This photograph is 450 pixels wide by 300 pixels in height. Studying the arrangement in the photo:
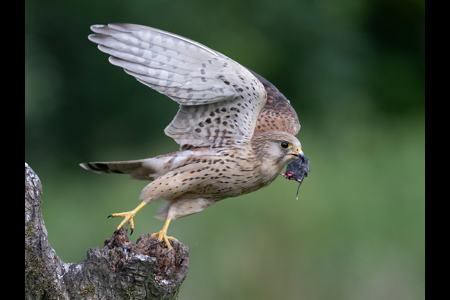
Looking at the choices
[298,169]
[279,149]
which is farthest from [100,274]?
[298,169]

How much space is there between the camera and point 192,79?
11.5 ft

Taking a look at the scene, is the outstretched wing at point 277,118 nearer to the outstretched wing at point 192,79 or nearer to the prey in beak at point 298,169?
the prey in beak at point 298,169

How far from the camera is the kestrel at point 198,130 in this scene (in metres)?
3.41

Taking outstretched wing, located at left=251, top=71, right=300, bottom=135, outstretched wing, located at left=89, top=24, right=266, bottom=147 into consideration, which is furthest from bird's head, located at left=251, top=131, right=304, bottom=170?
outstretched wing, located at left=251, top=71, right=300, bottom=135

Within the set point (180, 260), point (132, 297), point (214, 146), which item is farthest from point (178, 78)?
point (132, 297)

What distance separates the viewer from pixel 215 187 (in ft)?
12.1

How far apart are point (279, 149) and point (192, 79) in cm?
70

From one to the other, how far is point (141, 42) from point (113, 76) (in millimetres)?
3924

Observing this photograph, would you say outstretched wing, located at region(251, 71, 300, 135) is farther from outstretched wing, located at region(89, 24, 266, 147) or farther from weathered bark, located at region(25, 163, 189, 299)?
weathered bark, located at region(25, 163, 189, 299)

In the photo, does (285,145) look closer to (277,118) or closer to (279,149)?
(279,149)

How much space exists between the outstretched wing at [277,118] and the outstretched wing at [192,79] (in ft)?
1.63

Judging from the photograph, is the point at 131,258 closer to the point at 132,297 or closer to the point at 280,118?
the point at 132,297

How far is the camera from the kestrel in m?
3.41

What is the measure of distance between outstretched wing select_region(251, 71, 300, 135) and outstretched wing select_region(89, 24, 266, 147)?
0.50 metres
